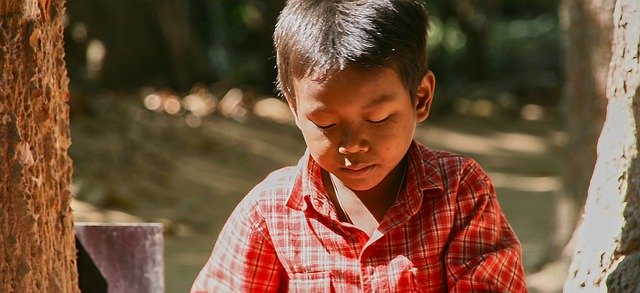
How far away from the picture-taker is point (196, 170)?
1032cm

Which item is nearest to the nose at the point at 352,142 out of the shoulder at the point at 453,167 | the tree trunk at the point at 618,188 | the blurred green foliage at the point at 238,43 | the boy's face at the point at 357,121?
the boy's face at the point at 357,121

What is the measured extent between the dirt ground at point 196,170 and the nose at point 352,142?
4642 mm

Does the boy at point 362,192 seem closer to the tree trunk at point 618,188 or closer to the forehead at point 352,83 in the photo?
the forehead at point 352,83

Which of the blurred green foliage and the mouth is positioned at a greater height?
the blurred green foliage

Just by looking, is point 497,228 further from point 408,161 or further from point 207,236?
point 207,236

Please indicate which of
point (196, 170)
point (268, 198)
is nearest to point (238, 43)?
point (196, 170)

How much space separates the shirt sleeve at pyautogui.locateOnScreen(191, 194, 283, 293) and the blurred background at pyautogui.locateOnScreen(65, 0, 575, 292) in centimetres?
439

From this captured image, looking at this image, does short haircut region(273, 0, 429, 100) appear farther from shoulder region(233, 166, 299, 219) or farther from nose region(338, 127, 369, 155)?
shoulder region(233, 166, 299, 219)

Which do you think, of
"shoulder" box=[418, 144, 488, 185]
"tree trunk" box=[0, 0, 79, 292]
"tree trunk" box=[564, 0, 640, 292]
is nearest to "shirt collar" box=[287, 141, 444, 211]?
"shoulder" box=[418, 144, 488, 185]

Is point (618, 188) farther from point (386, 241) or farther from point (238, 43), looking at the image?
point (238, 43)

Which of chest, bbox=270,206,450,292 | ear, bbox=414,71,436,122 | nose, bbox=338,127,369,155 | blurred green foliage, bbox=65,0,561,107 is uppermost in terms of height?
blurred green foliage, bbox=65,0,561,107

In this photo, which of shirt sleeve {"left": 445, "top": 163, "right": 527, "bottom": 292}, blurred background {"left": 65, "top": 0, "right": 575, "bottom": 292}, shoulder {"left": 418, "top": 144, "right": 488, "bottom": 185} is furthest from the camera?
blurred background {"left": 65, "top": 0, "right": 575, "bottom": 292}

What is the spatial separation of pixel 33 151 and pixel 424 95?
2.79ft

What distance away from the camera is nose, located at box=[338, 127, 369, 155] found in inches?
79.6
